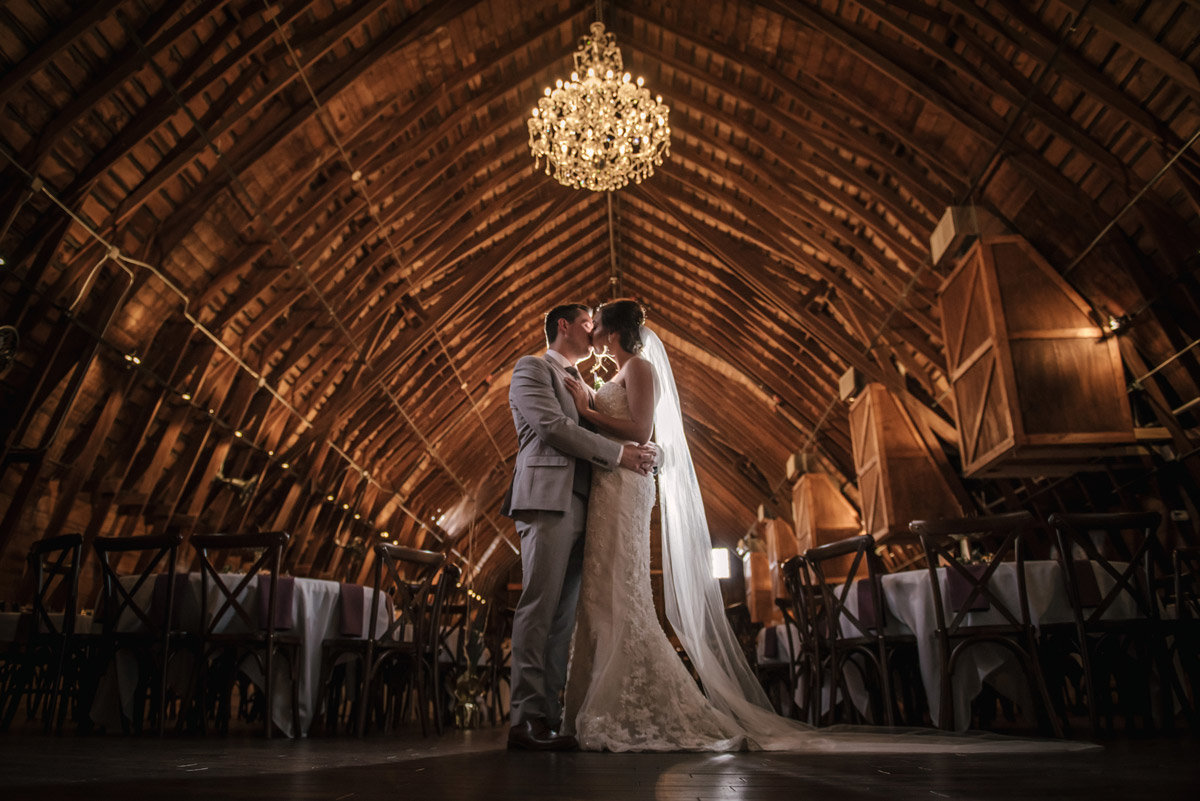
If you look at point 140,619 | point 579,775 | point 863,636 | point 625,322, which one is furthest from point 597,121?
point 579,775

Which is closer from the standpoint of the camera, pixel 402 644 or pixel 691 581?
pixel 691 581

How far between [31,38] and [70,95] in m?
0.59

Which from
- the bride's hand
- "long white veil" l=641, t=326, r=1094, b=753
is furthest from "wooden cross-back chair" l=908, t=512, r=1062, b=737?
the bride's hand

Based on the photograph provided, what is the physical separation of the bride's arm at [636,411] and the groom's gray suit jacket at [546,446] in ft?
0.52

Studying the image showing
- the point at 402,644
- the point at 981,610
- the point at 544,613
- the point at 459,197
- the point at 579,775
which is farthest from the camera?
the point at 459,197

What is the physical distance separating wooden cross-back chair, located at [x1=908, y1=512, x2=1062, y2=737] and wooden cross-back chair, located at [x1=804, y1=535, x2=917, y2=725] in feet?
0.87

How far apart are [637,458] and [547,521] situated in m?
0.45

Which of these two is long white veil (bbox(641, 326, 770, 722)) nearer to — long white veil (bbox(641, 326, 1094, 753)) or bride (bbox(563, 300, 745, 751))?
long white veil (bbox(641, 326, 1094, 753))

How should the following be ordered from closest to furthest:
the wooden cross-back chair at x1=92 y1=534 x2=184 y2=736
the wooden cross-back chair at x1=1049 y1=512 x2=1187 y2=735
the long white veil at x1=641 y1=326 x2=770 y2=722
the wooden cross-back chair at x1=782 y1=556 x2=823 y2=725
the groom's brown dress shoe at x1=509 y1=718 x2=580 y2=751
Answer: the groom's brown dress shoe at x1=509 y1=718 x2=580 y2=751 < the long white veil at x1=641 y1=326 x2=770 y2=722 < the wooden cross-back chair at x1=1049 y1=512 x2=1187 y2=735 < the wooden cross-back chair at x1=92 y1=534 x2=184 y2=736 < the wooden cross-back chair at x1=782 y1=556 x2=823 y2=725

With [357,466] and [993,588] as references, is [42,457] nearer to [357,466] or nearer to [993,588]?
[357,466]

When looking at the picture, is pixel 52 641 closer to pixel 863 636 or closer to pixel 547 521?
pixel 547 521

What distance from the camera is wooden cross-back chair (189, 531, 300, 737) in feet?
12.6

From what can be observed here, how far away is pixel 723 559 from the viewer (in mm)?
22359

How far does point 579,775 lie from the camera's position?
74.3 inches
